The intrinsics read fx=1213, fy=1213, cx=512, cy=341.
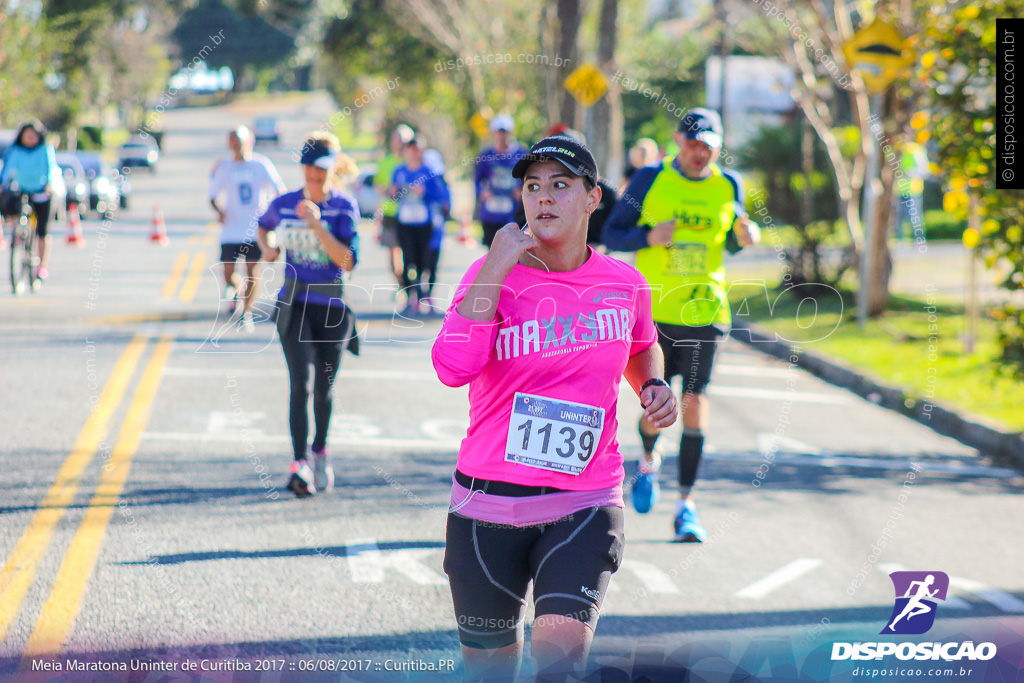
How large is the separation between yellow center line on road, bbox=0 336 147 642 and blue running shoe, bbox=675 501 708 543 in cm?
319

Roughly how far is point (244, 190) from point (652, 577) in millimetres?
7128

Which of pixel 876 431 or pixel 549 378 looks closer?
pixel 549 378

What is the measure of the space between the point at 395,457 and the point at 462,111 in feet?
109

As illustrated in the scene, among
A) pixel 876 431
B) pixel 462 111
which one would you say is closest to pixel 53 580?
pixel 876 431

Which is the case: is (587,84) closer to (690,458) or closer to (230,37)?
(690,458)

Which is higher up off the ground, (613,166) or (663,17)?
(663,17)

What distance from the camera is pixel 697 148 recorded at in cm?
636

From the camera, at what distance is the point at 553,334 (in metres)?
3.43

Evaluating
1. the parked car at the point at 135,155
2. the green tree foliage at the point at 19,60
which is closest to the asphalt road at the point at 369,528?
the green tree foliage at the point at 19,60

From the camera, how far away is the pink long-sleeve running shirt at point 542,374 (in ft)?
11.1

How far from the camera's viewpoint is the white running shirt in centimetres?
1164

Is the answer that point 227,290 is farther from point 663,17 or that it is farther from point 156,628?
point 663,17

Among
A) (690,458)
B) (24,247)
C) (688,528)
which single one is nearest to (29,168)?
(24,247)

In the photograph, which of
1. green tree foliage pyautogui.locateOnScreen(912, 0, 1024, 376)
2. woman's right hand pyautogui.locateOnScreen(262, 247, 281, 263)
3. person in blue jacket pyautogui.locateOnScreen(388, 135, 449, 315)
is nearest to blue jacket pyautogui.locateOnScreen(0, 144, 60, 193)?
person in blue jacket pyautogui.locateOnScreen(388, 135, 449, 315)
